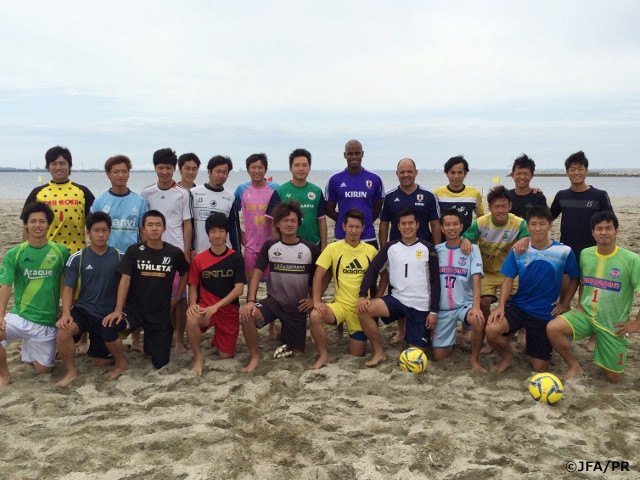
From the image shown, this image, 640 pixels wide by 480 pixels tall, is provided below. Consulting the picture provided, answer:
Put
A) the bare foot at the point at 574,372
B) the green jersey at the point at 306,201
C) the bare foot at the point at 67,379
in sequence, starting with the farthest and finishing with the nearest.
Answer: the green jersey at the point at 306,201
the bare foot at the point at 574,372
the bare foot at the point at 67,379

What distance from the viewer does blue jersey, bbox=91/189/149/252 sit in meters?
4.97

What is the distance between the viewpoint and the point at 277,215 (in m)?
5.06

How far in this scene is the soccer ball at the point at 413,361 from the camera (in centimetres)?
447

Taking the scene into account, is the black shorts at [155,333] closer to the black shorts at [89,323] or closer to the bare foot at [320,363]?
the black shorts at [89,323]

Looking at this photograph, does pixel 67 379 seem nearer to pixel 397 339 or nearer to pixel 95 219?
pixel 95 219

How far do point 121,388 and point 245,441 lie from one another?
151 cm

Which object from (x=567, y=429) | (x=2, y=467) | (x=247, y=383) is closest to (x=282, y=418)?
(x=247, y=383)

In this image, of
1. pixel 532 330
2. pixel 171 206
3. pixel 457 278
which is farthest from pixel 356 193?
pixel 532 330

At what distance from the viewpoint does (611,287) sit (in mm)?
4301

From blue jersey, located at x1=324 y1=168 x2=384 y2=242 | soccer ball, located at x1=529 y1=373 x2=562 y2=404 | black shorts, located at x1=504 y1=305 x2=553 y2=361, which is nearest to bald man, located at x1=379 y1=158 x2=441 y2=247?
blue jersey, located at x1=324 y1=168 x2=384 y2=242

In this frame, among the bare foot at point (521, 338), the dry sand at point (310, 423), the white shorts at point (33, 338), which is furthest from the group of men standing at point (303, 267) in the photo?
the bare foot at point (521, 338)

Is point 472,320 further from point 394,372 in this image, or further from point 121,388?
point 121,388

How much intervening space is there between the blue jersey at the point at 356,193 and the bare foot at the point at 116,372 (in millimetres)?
2753

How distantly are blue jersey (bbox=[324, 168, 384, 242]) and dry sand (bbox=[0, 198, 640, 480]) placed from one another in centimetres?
175
